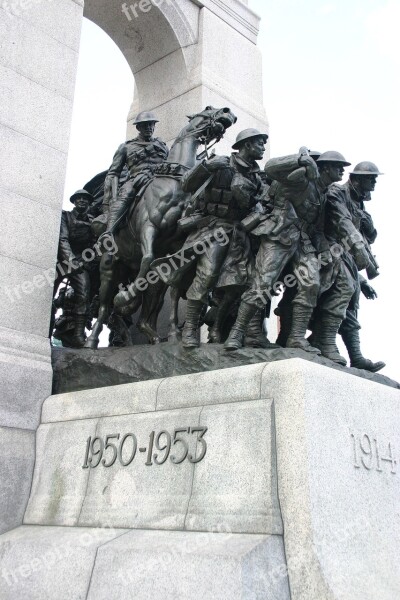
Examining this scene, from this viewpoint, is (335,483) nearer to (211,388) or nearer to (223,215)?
(211,388)

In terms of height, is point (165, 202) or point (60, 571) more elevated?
point (165, 202)

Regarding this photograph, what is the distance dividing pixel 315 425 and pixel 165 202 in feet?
15.7

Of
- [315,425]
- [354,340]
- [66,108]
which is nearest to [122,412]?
[315,425]

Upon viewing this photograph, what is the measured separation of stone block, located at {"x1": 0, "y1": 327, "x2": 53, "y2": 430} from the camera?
26.5ft

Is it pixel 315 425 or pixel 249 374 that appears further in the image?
pixel 249 374

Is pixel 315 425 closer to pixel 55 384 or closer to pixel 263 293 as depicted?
pixel 263 293

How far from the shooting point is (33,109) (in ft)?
31.4

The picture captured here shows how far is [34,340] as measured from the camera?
8719 mm

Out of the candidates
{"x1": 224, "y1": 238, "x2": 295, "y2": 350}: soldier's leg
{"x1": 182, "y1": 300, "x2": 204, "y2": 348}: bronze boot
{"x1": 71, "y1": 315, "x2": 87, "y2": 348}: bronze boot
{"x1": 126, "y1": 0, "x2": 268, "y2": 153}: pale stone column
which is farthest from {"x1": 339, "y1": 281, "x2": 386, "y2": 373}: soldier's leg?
{"x1": 126, "y1": 0, "x2": 268, "y2": 153}: pale stone column

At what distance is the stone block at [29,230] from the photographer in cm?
887

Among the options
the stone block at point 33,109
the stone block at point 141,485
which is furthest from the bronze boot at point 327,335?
the stone block at point 33,109

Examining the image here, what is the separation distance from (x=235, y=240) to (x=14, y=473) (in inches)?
148

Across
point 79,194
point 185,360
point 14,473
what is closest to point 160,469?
point 185,360

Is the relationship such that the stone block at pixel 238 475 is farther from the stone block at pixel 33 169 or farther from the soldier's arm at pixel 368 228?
the stone block at pixel 33 169
